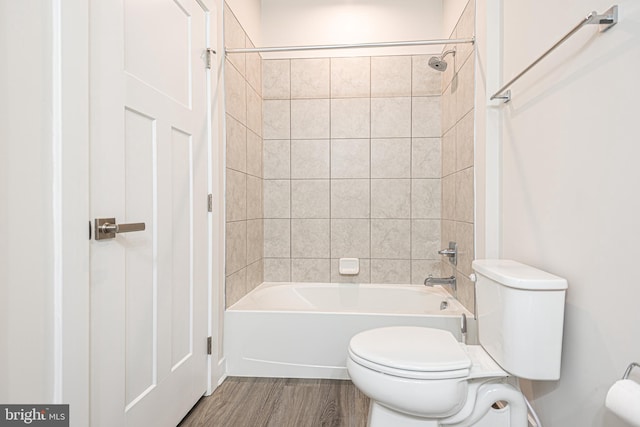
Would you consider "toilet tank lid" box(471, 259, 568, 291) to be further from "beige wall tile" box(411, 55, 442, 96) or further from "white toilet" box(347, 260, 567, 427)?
"beige wall tile" box(411, 55, 442, 96)

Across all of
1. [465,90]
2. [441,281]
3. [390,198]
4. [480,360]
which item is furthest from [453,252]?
[480,360]

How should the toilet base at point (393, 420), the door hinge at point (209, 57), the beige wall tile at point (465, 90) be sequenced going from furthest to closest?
the beige wall tile at point (465, 90), the door hinge at point (209, 57), the toilet base at point (393, 420)

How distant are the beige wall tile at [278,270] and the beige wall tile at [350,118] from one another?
1074 millimetres

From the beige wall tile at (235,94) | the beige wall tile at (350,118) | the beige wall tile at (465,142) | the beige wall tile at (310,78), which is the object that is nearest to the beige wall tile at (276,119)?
the beige wall tile at (310,78)

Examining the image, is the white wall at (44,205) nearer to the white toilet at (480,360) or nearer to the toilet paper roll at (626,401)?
the white toilet at (480,360)

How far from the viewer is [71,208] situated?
3.31 feet

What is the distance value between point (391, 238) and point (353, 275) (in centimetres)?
41

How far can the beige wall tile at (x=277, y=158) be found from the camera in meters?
3.01

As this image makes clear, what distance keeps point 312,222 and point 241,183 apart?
29.6 inches

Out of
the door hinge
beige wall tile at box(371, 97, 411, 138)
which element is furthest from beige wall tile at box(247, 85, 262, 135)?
beige wall tile at box(371, 97, 411, 138)

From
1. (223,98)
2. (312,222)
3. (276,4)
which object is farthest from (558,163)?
(276,4)

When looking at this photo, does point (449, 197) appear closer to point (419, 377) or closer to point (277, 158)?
point (277, 158)

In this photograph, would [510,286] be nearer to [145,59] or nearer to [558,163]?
[558,163]

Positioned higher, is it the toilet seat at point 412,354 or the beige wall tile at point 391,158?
the beige wall tile at point 391,158
